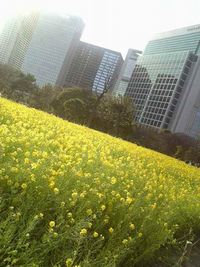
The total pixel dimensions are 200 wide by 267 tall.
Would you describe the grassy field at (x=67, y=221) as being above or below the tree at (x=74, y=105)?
below

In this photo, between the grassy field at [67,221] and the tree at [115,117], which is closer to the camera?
the grassy field at [67,221]

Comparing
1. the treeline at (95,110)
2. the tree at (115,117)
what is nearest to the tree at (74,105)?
the treeline at (95,110)

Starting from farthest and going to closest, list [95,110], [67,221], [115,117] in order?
[115,117] → [95,110] → [67,221]

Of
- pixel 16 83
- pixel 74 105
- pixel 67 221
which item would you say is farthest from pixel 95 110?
pixel 67 221

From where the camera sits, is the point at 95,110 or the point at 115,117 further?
the point at 115,117

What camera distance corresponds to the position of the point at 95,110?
6494 centimetres

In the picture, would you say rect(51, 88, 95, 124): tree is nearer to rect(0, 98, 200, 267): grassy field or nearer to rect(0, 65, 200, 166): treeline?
rect(0, 65, 200, 166): treeline

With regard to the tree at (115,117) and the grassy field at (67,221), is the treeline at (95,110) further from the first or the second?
the grassy field at (67,221)

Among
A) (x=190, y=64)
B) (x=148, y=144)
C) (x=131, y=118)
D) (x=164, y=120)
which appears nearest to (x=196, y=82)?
(x=190, y=64)

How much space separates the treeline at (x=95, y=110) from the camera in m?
65.8

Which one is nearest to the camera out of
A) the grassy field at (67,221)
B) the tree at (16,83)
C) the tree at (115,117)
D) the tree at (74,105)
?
the grassy field at (67,221)

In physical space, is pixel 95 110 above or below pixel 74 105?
above

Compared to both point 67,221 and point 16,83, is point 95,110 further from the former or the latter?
point 67,221

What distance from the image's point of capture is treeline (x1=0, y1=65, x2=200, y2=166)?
6581cm
